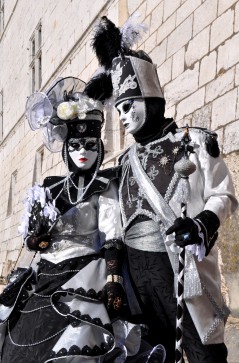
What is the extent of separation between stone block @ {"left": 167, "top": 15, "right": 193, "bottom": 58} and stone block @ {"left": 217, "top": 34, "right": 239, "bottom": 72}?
64cm

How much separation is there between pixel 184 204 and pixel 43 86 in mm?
8093

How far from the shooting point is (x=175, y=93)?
4.97 m

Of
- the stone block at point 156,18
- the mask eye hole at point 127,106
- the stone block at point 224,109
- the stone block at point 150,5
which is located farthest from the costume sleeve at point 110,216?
the stone block at point 150,5

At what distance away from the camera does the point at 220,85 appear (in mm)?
4258

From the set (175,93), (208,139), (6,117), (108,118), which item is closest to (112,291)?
(208,139)

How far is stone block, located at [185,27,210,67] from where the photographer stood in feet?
15.0

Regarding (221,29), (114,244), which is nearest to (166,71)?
(221,29)

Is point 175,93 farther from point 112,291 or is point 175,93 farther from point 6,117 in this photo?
point 6,117

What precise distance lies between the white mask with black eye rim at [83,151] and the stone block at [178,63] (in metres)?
2.26

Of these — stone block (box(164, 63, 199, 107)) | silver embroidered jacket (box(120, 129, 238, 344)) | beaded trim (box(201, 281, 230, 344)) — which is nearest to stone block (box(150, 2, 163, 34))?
stone block (box(164, 63, 199, 107))

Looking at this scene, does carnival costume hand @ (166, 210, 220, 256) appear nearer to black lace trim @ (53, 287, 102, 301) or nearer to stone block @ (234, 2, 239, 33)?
black lace trim @ (53, 287, 102, 301)

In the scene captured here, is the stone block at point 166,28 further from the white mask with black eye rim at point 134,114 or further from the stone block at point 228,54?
the white mask with black eye rim at point 134,114

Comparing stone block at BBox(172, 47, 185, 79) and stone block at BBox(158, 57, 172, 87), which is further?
stone block at BBox(158, 57, 172, 87)

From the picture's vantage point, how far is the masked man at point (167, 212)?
91.7 inches
